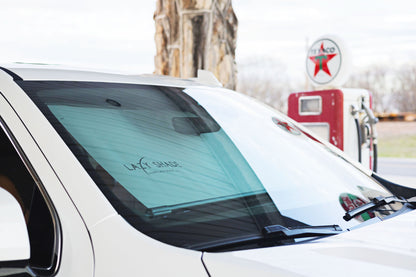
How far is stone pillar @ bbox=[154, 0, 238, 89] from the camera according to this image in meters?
7.85

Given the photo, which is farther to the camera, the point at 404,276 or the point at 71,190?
the point at 71,190

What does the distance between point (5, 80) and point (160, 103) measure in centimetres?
59

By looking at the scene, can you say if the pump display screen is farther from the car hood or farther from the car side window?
the car hood

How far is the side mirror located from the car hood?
471 mm

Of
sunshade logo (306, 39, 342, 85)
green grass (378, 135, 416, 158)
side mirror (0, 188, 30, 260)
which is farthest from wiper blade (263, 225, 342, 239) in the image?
green grass (378, 135, 416, 158)

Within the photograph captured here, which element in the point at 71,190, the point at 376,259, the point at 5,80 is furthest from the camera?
the point at 5,80

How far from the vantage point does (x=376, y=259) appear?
1.40m

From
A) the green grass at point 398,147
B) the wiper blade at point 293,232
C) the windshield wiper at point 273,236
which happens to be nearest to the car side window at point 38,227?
the windshield wiper at point 273,236

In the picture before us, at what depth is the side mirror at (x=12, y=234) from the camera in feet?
4.84

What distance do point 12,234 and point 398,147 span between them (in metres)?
23.2

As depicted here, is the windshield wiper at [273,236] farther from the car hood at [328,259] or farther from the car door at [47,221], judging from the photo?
the car door at [47,221]

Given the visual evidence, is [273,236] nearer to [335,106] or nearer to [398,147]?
[335,106]

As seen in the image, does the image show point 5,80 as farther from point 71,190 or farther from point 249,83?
point 249,83

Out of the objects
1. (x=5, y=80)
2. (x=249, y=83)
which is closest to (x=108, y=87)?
(x=5, y=80)
